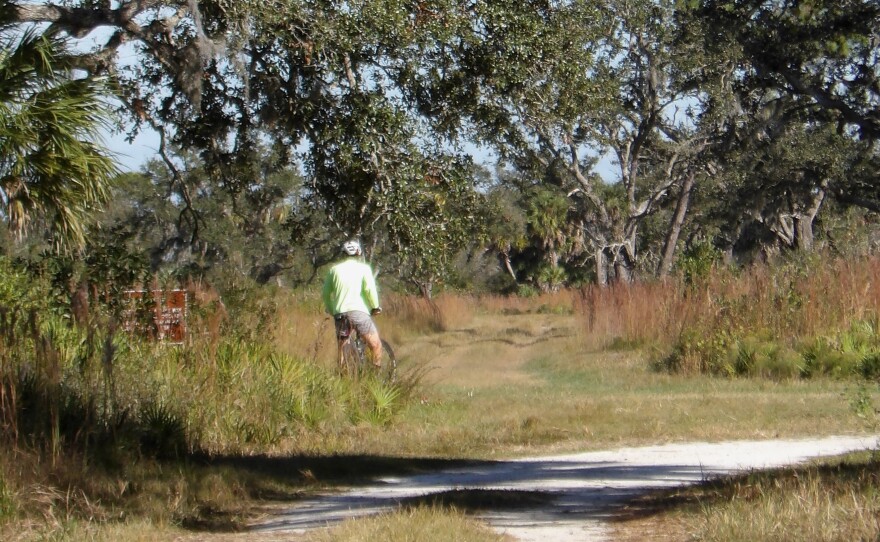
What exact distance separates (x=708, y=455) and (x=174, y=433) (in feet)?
15.2

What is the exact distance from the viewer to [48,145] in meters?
9.05

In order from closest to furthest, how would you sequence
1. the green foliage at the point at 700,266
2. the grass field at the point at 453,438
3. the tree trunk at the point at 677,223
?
the grass field at the point at 453,438
the green foliage at the point at 700,266
the tree trunk at the point at 677,223

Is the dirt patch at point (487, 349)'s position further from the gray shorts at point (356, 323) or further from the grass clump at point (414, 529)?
the grass clump at point (414, 529)

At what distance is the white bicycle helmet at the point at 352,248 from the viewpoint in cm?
1342

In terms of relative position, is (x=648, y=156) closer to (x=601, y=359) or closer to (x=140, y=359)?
(x=601, y=359)

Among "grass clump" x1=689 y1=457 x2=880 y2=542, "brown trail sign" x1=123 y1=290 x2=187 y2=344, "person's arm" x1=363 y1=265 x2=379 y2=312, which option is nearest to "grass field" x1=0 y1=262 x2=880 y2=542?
"grass clump" x1=689 y1=457 x2=880 y2=542

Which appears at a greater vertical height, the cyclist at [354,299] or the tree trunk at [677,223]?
the tree trunk at [677,223]

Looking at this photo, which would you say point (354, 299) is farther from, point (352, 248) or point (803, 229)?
point (803, 229)

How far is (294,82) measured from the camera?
11305 millimetres

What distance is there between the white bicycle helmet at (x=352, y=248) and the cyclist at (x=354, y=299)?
0.07 m

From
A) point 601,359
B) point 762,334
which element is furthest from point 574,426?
point 601,359

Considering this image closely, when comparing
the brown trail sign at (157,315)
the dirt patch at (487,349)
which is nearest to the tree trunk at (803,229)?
the dirt patch at (487,349)

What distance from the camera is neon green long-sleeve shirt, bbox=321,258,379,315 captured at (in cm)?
1371

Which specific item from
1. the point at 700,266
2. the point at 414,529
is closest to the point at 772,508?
the point at 414,529
